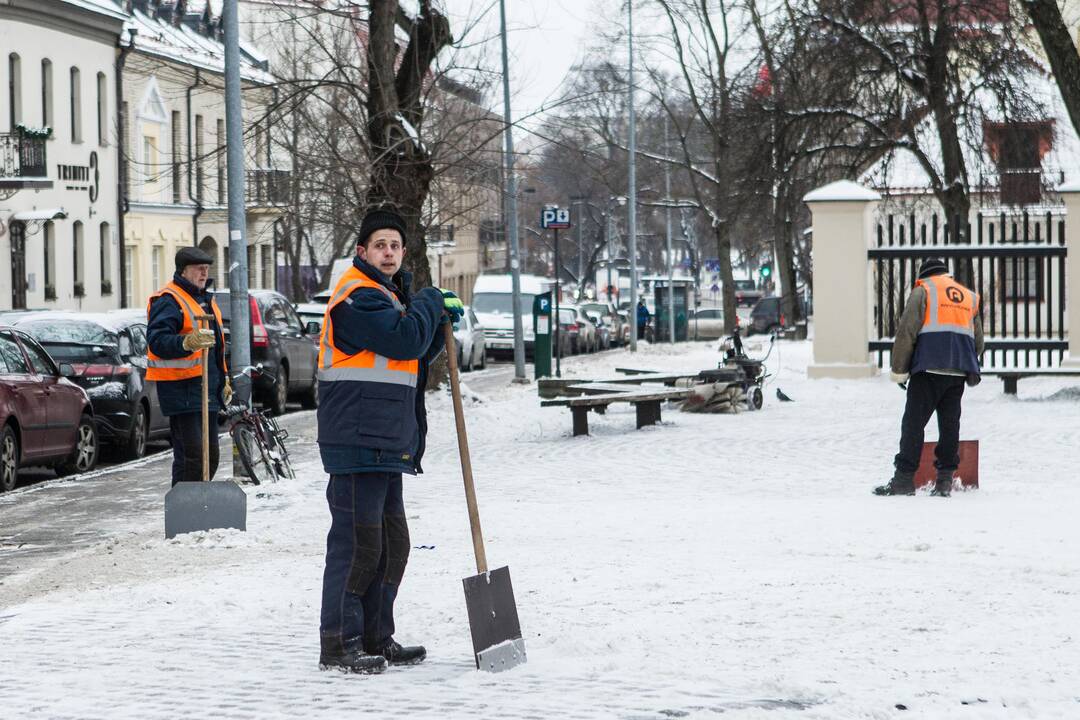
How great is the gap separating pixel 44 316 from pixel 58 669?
493 inches

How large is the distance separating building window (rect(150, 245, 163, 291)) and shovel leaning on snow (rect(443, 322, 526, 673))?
42.0m

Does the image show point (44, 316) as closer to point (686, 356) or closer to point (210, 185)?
point (686, 356)

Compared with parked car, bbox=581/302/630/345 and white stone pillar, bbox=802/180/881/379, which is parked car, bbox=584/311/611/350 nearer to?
parked car, bbox=581/302/630/345

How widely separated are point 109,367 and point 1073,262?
11110mm

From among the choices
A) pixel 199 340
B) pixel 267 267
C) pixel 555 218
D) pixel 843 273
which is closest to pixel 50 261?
pixel 555 218

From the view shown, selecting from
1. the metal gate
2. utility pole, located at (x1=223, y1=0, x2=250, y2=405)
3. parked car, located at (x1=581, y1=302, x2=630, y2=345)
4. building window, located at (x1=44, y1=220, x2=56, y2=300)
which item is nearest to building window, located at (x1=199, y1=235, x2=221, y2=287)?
building window, located at (x1=44, y1=220, x2=56, y2=300)

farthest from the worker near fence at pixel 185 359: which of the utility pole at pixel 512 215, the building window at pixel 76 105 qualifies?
the building window at pixel 76 105

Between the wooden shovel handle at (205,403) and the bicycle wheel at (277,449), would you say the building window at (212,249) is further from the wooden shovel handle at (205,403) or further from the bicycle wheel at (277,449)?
the wooden shovel handle at (205,403)

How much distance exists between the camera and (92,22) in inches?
1676

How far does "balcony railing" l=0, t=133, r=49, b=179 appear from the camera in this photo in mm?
37906

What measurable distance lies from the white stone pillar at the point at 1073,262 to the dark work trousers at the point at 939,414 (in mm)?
9721

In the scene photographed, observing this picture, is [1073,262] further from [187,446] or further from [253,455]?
[187,446]

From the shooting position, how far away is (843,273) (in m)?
22.8

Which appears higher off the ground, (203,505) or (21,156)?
(21,156)
